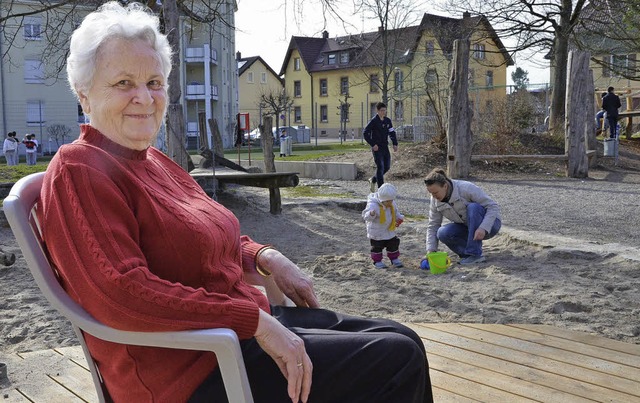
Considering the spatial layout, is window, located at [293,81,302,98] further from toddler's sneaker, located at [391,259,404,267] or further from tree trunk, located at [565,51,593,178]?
toddler's sneaker, located at [391,259,404,267]

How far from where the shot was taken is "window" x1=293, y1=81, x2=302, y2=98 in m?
59.8

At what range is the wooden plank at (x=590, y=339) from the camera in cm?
300

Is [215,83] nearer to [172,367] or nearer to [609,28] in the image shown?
[609,28]

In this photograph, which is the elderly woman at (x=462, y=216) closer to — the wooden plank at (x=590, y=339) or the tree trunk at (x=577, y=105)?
the wooden plank at (x=590, y=339)

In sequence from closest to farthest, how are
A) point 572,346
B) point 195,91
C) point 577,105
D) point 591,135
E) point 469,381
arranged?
point 469,381 → point 572,346 → point 577,105 → point 591,135 → point 195,91

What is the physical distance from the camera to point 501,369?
9.05ft

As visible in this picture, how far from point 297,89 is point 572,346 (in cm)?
5824

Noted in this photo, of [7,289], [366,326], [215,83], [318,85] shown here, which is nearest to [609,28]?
[7,289]

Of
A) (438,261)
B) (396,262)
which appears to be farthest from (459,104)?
(438,261)

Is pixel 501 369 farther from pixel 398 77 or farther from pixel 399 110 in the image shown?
pixel 398 77

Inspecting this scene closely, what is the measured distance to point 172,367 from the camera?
1554 millimetres

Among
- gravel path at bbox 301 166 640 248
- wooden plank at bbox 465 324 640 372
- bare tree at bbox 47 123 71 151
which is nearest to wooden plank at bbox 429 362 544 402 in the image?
wooden plank at bbox 465 324 640 372

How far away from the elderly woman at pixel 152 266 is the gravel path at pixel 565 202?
538cm

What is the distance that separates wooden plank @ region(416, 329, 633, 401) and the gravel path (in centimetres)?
389
